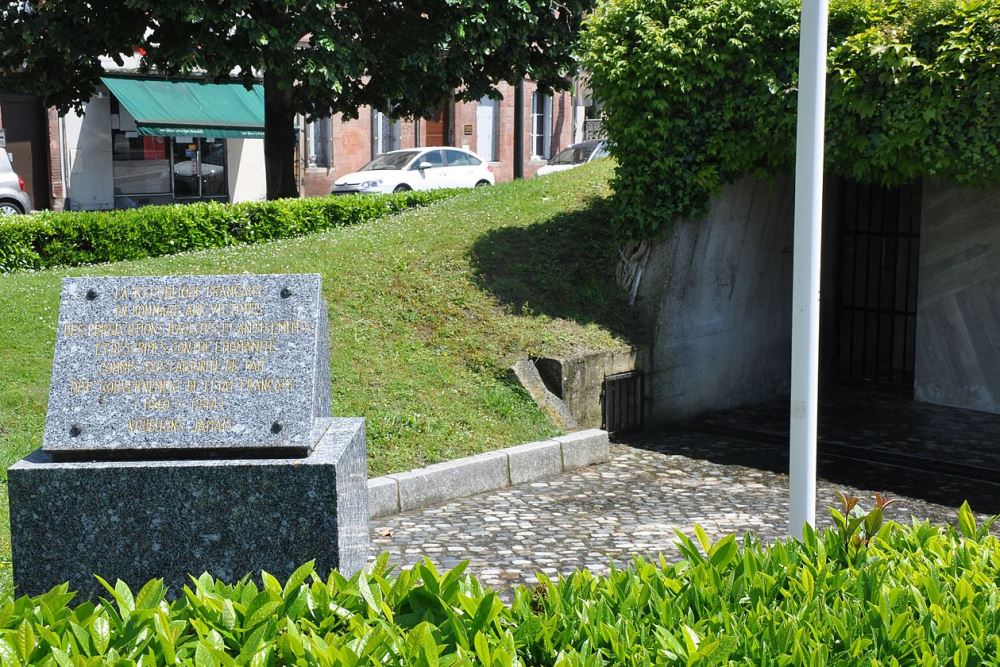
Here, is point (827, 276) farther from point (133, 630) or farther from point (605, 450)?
point (133, 630)

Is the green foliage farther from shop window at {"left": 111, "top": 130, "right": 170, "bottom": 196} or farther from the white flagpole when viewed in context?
shop window at {"left": 111, "top": 130, "right": 170, "bottom": 196}

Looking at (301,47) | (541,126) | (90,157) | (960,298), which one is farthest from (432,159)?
(960,298)

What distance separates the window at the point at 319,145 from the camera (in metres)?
33.2

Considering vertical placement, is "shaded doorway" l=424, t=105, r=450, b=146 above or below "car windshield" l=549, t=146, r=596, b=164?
above

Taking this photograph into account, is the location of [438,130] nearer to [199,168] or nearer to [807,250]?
[199,168]

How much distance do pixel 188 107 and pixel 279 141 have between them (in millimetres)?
12071

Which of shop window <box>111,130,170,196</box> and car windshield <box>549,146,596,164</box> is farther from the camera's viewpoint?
car windshield <box>549,146,596,164</box>

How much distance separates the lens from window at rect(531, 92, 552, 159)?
4097 centimetres

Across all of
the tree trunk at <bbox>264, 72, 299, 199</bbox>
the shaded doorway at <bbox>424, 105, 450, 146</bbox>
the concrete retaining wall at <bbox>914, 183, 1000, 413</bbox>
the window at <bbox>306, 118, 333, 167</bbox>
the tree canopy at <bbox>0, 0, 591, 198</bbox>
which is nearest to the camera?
the concrete retaining wall at <bbox>914, 183, 1000, 413</bbox>

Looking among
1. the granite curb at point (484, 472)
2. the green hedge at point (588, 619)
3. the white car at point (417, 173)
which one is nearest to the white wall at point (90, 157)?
the white car at point (417, 173)

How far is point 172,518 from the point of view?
17.2ft

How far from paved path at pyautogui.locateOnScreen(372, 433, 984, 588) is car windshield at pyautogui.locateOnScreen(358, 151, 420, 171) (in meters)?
20.5

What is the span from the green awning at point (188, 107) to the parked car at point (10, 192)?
4598 mm

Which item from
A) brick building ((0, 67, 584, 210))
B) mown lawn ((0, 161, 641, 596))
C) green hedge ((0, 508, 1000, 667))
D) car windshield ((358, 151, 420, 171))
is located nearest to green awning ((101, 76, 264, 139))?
brick building ((0, 67, 584, 210))
